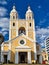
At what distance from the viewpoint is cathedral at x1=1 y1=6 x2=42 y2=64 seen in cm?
4869

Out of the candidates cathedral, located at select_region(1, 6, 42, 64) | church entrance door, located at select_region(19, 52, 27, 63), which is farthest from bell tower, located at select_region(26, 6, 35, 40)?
church entrance door, located at select_region(19, 52, 27, 63)

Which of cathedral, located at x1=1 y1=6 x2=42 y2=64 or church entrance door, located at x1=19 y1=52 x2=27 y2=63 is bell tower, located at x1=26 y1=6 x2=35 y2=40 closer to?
cathedral, located at x1=1 y1=6 x2=42 y2=64

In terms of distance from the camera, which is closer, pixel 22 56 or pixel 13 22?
pixel 22 56

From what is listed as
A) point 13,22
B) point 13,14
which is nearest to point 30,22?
point 13,22

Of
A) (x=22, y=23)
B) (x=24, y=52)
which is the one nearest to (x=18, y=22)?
(x=22, y=23)

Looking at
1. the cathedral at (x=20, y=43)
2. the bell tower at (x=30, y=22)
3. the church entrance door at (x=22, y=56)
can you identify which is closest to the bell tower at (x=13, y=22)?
the cathedral at (x=20, y=43)

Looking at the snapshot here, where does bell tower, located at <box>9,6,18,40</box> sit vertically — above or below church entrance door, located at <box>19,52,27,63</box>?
above

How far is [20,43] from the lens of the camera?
50500 mm

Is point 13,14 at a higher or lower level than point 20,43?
higher

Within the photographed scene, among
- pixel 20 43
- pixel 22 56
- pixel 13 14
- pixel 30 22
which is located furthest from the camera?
pixel 30 22

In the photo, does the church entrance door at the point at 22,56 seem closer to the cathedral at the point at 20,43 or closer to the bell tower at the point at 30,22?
the cathedral at the point at 20,43

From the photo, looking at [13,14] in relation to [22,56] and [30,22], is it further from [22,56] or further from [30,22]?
[22,56]

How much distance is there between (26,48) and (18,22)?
9.20 metres

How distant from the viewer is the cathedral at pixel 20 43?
48.7m
